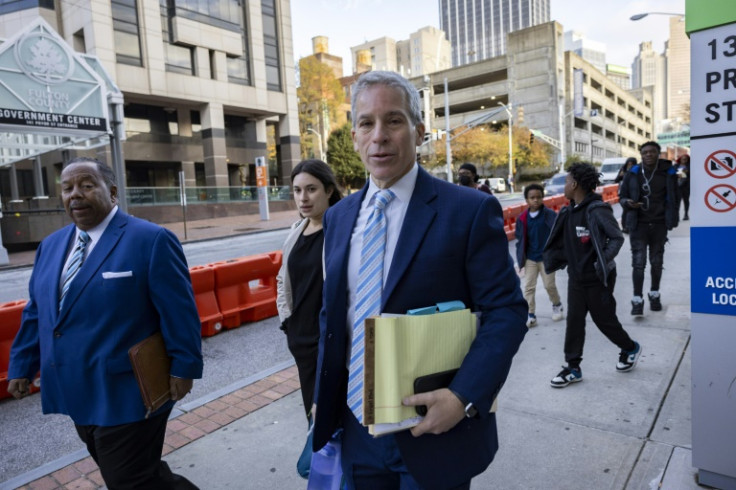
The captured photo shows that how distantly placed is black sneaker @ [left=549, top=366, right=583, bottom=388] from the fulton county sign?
51.0 ft

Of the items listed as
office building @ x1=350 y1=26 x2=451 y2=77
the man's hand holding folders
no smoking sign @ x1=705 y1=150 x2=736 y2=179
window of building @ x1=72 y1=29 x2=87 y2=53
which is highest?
office building @ x1=350 y1=26 x2=451 y2=77

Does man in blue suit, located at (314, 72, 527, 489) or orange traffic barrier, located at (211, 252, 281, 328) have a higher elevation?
man in blue suit, located at (314, 72, 527, 489)

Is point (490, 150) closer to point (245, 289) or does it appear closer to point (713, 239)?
point (245, 289)

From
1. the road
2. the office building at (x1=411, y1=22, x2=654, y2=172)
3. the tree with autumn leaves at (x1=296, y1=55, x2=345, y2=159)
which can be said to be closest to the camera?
the road

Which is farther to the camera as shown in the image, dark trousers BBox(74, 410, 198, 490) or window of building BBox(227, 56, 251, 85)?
window of building BBox(227, 56, 251, 85)

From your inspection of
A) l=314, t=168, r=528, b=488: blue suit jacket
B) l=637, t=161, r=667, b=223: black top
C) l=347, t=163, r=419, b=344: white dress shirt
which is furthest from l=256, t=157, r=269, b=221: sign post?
l=314, t=168, r=528, b=488: blue suit jacket

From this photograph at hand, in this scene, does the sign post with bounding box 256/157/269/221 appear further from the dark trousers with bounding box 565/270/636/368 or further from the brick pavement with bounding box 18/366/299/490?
the dark trousers with bounding box 565/270/636/368

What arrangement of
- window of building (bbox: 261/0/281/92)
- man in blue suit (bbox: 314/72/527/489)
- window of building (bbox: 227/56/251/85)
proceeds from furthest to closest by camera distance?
window of building (bbox: 261/0/281/92) → window of building (bbox: 227/56/251/85) → man in blue suit (bbox: 314/72/527/489)

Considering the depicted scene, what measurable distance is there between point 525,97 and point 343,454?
74479 mm

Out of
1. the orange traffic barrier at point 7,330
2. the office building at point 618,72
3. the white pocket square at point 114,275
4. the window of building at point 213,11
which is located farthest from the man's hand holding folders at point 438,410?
the office building at point 618,72

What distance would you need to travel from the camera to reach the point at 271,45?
38250 mm

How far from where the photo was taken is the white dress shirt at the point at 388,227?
5.57ft

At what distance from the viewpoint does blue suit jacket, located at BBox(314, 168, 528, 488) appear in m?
1.53

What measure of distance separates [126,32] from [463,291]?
34.5 meters
